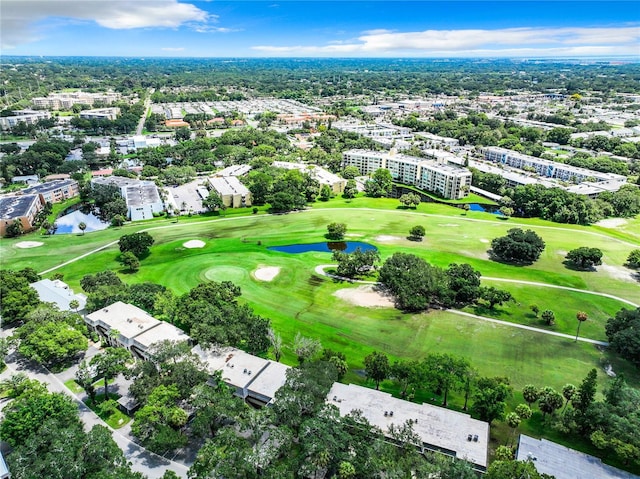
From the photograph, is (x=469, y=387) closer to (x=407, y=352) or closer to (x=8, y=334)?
(x=407, y=352)

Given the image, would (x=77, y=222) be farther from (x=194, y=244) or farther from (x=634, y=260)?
(x=634, y=260)

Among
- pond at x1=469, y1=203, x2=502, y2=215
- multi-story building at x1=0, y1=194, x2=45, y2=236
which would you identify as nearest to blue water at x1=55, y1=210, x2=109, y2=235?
multi-story building at x1=0, y1=194, x2=45, y2=236

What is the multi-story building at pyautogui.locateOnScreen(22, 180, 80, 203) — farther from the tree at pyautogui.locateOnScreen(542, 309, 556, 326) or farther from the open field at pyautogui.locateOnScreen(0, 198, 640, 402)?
the tree at pyautogui.locateOnScreen(542, 309, 556, 326)

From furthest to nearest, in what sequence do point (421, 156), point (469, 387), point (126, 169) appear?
point (421, 156) < point (126, 169) < point (469, 387)

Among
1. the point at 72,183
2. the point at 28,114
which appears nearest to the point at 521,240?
the point at 72,183

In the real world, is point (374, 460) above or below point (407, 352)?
above

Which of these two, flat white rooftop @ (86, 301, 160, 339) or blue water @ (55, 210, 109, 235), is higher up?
flat white rooftop @ (86, 301, 160, 339)

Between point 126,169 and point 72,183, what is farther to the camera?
point 126,169
